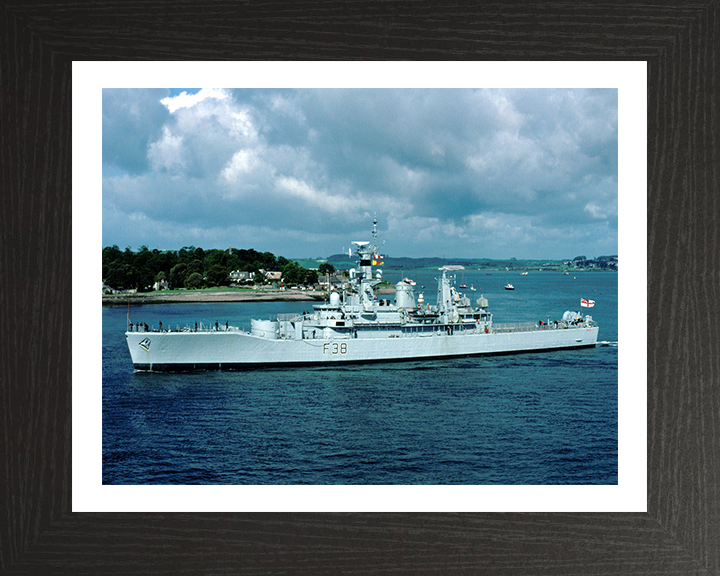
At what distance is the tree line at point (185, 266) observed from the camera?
13.7 meters

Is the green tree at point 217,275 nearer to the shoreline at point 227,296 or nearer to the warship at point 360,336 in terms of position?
the shoreline at point 227,296

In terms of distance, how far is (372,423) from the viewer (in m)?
6.98

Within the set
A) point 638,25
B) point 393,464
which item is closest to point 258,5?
point 638,25

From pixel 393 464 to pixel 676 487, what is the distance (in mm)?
3114

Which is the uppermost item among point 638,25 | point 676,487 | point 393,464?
point 638,25

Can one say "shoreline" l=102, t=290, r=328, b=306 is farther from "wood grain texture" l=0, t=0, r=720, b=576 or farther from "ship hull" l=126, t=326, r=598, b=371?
"wood grain texture" l=0, t=0, r=720, b=576

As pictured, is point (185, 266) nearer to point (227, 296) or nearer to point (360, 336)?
point (227, 296)

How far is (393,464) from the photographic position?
5516mm

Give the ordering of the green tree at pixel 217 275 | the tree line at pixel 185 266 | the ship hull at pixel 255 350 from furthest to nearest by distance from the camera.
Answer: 1. the green tree at pixel 217 275
2. the tree line at pixel 185 266
3. the ship hull at pixel 255 350

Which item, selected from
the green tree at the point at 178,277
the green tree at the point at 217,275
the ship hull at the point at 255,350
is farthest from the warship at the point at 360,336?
the green tree at the point at 178,277

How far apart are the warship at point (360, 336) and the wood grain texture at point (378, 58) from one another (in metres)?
6.88

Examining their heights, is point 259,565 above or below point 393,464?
above

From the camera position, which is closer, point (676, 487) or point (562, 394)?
point (676, 487)

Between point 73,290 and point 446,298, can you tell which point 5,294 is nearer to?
point 73,290
